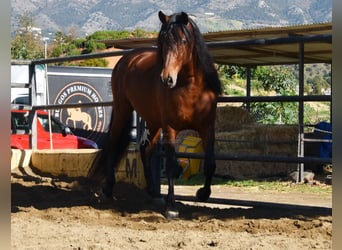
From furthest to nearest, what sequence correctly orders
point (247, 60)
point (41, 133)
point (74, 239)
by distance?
point (247, 60) < point (41, 133) < point (74, 239)

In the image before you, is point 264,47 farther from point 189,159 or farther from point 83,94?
point 83,94

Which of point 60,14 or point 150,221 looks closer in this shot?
point 150,221

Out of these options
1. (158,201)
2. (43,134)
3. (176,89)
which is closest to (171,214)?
(158,201)

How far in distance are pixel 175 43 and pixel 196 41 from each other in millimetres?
291

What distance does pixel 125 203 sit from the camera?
18.5 feet

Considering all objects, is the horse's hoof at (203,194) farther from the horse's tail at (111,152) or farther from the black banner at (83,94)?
the black banner at (83,94)

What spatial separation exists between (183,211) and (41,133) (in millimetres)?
7922

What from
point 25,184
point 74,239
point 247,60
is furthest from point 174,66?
point 247,60

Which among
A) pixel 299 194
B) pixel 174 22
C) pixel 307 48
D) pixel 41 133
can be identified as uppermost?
pixel 307 48

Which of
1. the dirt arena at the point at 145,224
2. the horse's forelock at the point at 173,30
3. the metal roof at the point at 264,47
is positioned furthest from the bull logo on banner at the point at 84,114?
the horse's forelock at the point at 173,30

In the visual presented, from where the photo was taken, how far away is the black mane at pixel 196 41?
456 cm

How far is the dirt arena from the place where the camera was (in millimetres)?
3547

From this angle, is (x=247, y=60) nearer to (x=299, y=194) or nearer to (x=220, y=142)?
(x=220, y=142)

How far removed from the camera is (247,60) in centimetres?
1545
